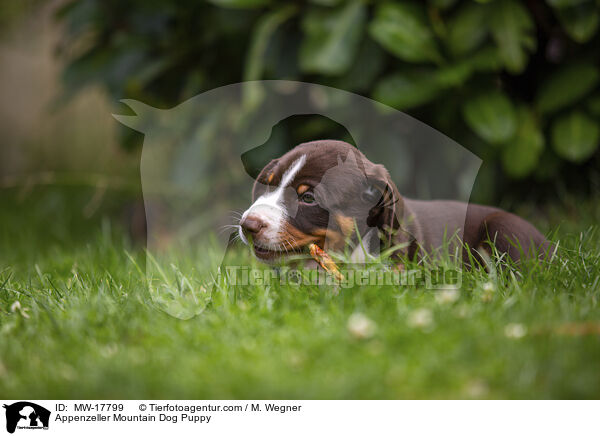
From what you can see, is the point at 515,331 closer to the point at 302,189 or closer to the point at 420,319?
the point at 420,319

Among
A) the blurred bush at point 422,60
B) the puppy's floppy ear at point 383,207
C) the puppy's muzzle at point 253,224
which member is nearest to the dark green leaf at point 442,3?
the blurred bush at point 422,60

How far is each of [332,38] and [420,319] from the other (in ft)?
8.01

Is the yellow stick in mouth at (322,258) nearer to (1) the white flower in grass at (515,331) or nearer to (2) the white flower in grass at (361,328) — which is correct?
(2) the white flower in grass at (361,328)

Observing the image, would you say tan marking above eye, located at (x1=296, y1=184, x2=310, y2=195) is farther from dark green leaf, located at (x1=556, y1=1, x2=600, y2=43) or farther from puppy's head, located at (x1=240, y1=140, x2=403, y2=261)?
dark green leaf, located at (x1=556, y1=1, x2=600, y2=43)

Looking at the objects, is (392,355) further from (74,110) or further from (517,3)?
(74,110)

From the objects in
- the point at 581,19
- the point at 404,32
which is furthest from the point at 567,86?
the point at 404,32

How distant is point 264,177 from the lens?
286cm

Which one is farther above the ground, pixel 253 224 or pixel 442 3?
pixel 442 3

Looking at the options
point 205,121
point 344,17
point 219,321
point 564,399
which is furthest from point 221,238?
point 564,399

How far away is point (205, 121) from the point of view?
4.61 meters

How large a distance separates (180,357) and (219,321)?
283mm

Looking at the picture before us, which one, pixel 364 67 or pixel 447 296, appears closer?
pixel 447 296

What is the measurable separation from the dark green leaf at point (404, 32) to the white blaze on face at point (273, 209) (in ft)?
5.01

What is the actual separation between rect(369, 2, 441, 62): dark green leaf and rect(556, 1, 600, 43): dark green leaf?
859mm
